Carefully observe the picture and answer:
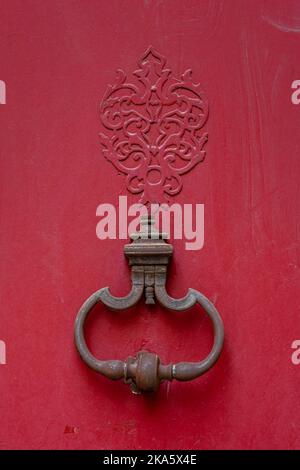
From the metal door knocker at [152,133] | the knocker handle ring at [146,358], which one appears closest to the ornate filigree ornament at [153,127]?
the metal door knocker at [152,133]

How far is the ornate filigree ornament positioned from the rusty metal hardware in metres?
0.09

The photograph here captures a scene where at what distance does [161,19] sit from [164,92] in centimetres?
14

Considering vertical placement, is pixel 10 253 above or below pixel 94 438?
above

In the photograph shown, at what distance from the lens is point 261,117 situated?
1.11 m

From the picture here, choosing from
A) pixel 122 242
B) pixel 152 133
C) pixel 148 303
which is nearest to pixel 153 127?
pixel 152 133

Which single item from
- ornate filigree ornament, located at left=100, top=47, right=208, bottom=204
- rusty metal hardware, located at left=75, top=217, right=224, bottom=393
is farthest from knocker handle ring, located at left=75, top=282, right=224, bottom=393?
ornate filigree ornament, located at left=100, top=47, right=208, bottom=204

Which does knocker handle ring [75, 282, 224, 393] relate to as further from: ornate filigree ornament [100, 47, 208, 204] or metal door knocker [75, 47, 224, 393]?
ornate filigree ornament [100, 47, 208, 204]

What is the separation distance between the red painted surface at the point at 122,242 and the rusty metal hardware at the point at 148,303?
0.04 metres

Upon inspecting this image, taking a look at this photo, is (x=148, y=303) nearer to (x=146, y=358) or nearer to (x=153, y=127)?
(x=146, y=358)

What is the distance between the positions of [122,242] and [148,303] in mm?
120

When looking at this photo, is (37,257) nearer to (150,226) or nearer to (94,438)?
(150,226)

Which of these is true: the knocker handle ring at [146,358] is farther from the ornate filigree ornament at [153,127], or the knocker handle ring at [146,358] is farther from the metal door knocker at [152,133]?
the ornate filigree ornament at [153,127]

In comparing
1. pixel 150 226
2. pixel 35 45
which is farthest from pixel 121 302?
pixel 35 45

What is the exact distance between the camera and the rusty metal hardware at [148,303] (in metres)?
1.01
